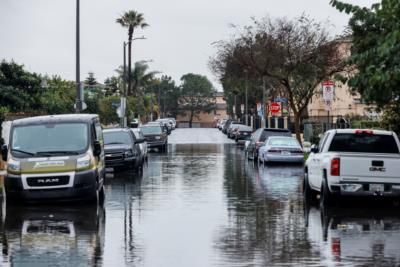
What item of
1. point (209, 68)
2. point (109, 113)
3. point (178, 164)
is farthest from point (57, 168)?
point (109, 113)

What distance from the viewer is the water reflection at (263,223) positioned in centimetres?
1341

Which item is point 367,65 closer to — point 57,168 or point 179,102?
point 57,168

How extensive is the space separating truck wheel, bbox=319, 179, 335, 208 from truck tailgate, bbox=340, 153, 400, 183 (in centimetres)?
55

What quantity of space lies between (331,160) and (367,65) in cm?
504

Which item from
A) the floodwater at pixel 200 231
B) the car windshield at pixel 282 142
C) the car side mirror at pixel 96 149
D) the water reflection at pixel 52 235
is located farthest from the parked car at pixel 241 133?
the water reflection at pixel 52 235

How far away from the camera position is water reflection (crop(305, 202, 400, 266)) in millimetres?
13297

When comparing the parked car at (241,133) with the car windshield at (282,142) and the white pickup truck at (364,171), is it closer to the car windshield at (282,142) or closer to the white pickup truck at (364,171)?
the car windshield at (282,142)

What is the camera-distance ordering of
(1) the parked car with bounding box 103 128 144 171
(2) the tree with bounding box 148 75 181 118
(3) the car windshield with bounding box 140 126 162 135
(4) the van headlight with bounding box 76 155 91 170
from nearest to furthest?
(4) the van headlight with bounding box 76 155 91 170 → (1) the parked car with bounding box 103 128 144 171 → (3) the car windshield with bounding box 140 126 162 135 → (2) the tree with bounding box 148 75 181 118

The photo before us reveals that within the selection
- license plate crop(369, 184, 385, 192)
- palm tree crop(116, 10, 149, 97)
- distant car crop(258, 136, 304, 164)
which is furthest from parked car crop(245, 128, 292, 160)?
palm tree crop(116, 10, 149, 97)

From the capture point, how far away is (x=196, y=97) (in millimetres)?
190125

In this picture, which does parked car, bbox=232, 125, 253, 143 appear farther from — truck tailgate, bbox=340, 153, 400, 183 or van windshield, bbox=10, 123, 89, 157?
truck tailgate, bbox=340, 153, 400, 183

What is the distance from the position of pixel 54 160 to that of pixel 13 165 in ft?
3.01

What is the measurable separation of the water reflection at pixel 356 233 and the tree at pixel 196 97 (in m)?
168

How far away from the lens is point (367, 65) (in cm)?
1504
